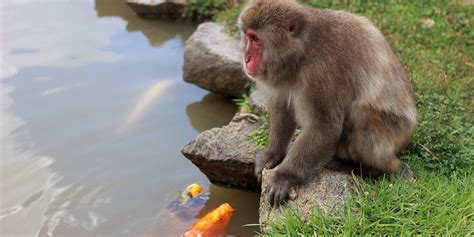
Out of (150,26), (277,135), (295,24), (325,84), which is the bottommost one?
(150,26)

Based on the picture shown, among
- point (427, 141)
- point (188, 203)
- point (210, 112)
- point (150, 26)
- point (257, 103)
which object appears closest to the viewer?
point (427, 141)

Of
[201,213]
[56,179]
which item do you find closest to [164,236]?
[201,213]

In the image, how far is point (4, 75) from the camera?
6.12 metres

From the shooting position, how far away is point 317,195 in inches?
129

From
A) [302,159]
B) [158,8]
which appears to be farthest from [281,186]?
[158,8]

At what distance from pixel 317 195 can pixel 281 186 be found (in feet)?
0.71

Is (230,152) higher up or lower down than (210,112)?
higher up

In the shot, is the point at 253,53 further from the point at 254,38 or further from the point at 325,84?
the point at 325,84

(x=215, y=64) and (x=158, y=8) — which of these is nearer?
(x=215, y=64)

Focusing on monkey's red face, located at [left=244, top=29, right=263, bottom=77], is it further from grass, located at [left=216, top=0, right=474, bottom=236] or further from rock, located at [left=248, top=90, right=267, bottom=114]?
rock, located at [left=248, top=90, right=267, bottom=114]

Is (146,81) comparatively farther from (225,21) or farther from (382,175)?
(382,175)

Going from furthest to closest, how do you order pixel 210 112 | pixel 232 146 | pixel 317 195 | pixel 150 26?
pixel 150 26 < pixel 210 112 < pixel 232 146 < pixel 317 195

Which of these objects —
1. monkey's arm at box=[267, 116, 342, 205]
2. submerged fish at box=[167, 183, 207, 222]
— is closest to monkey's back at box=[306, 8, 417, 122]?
monkey's arm at box=[267, 116, 342, 205]

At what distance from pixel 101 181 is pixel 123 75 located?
1.89 m
